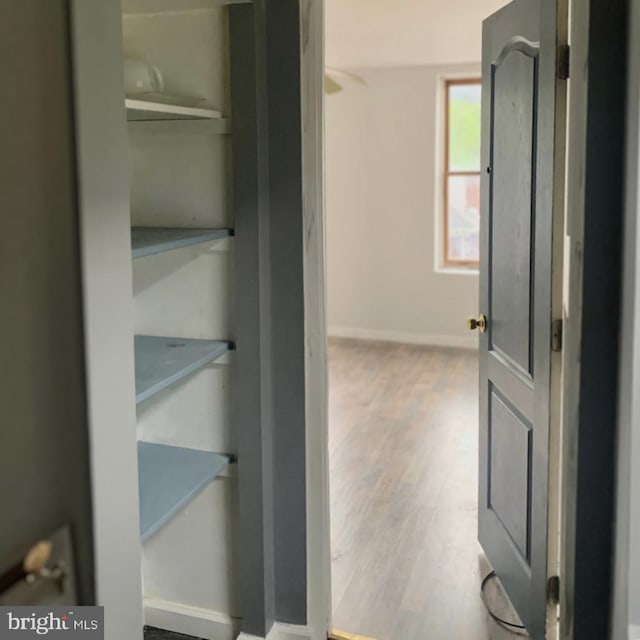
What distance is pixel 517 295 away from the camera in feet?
8.54

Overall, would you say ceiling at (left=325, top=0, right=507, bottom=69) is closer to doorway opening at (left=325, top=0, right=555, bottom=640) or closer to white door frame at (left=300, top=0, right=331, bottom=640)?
doorway opening at (left=325, top=0, right=555, bottom=640)

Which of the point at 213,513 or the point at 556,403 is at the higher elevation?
the point at 556,403

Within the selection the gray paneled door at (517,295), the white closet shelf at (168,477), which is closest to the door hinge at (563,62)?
the gray paneled door at (517,295)

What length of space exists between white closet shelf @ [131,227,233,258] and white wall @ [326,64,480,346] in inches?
182

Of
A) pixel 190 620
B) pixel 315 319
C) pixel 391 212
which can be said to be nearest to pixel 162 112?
pixel 315 319

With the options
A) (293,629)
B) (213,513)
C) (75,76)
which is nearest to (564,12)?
(75,76)

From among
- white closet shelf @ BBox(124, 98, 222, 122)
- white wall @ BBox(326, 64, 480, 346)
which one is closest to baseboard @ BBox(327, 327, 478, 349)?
white wall @ BBox(326, 64, 480, 346)

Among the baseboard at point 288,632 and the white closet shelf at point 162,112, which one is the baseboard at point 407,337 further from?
the white closet shelf at point 162,112

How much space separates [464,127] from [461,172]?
380 mm

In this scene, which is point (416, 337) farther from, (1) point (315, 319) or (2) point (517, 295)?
(1) point (315, 319)

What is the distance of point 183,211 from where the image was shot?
2479 millimetres

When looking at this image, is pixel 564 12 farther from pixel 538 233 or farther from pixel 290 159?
pixel 290 159

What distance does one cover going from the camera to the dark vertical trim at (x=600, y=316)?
1999 millimetres

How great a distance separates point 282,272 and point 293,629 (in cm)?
114
